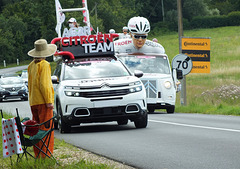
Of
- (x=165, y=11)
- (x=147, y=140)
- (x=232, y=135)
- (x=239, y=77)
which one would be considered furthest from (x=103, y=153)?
(x=165, y=11)

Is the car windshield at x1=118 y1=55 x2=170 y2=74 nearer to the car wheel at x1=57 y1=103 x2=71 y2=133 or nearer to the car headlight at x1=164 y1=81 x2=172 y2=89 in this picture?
the car headlight at x1=164 y1=81 x2=172 y2=89

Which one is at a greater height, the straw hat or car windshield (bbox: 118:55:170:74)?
the straw hat

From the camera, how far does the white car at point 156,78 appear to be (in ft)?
69.0

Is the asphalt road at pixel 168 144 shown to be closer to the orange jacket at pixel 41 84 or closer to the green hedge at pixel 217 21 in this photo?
the orange jacket at pixel 41 84

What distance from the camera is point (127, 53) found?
22.0m

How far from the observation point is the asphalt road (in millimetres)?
8859

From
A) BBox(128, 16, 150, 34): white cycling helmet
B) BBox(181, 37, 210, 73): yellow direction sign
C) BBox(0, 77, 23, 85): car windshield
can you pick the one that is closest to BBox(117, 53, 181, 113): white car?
BBox(128, 16, 150, 34): white cycling helmet

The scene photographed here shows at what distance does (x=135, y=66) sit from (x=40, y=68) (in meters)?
12.5

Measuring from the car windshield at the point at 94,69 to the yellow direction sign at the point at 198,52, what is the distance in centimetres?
1141

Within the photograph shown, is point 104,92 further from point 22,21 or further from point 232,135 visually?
point 22,21

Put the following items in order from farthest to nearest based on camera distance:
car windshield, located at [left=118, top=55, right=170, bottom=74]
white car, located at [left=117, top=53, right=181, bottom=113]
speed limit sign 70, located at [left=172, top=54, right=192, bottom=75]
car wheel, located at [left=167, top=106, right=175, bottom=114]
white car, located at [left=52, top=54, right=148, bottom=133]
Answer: speed limit sign 70, located at [left=172, top=54, right=192, bottom=75], car wheel, located at [left=167, top=106, right=175, bottom=114], car windshield, located at [left=118, top=55, right=170, bottom=74], white car, located at [left=117, top=53, right=181, bottom=113], white car, located at [left=52, top=54, right=148, bottom=133]

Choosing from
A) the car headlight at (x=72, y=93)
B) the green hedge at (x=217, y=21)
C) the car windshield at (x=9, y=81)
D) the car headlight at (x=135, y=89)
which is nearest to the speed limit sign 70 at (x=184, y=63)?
the car headlight at (x=135, y=89)

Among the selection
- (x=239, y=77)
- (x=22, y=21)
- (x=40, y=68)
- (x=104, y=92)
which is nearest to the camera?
(x=40, y=68)

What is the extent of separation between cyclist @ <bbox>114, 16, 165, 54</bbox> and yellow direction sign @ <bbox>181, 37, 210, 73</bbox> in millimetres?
4339
